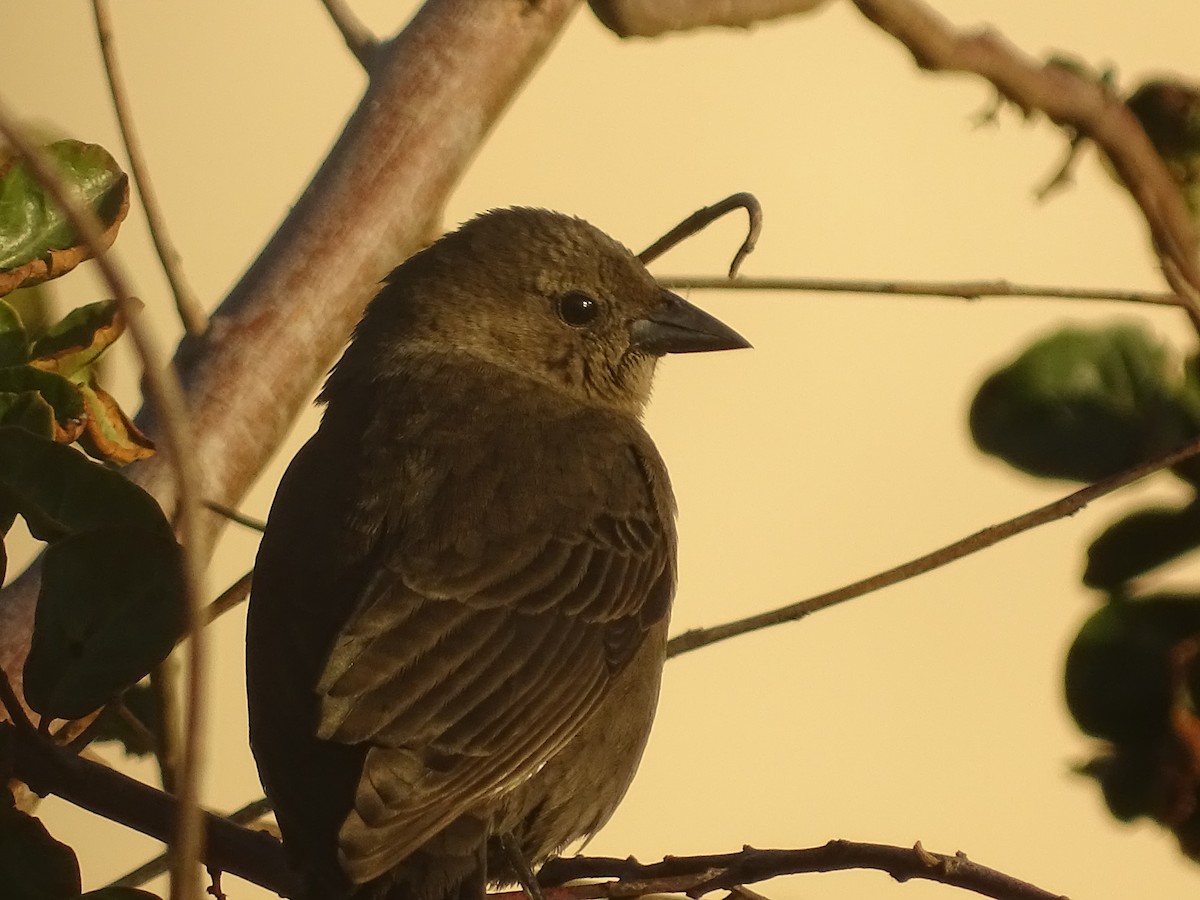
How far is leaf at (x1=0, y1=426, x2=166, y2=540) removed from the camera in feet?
5.44

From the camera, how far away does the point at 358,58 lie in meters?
2.61

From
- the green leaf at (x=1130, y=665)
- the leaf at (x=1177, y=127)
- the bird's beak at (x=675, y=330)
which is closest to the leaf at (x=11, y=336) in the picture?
the green leaf at (x=1130, y=665)

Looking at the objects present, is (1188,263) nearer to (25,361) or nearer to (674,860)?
(674,860)

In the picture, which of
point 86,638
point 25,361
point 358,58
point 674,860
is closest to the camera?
point 674,860

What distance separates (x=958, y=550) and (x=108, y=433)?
1.08 meters

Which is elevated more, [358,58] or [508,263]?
[508,263]

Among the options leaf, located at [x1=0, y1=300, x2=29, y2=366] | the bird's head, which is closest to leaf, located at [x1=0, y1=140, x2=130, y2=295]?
leaf, located at [x1=0, y1=300, x2=29, y2=366]

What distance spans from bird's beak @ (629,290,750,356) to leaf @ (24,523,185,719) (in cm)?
188

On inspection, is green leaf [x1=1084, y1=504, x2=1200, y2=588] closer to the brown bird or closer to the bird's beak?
the brown bird

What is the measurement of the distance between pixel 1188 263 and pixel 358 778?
4.37ft

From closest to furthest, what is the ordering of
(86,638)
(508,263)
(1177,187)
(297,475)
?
(86,638)
(1177,187)
(297,475)
(508,263)

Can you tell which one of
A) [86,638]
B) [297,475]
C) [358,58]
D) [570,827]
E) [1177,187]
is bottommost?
[86,638]

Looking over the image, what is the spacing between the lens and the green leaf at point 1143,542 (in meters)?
1.97

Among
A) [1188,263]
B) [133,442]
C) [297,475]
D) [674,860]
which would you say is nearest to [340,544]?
[297,475]
